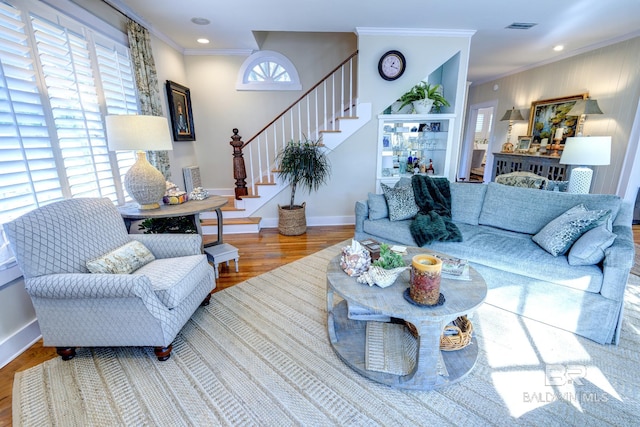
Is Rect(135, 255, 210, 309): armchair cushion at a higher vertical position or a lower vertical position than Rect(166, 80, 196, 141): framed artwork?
lower

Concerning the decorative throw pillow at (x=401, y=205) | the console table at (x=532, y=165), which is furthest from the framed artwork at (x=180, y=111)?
the console table at (x=532, y=165)

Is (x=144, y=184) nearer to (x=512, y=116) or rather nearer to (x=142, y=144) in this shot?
(x=142, y=144)

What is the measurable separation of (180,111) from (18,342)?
10.6 ft

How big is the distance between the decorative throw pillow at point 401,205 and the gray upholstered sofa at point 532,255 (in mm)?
90

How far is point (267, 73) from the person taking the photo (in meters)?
4.59

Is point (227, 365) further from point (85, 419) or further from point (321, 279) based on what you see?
point (321, 279)

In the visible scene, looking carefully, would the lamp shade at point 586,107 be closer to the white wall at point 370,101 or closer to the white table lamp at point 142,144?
the white wall at point 370,101

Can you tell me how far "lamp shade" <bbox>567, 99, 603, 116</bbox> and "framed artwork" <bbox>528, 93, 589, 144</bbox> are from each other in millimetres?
334

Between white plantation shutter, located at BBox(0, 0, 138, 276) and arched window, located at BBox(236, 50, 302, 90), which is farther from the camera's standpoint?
arched window, located at BBox(236, 50, 302, 90)

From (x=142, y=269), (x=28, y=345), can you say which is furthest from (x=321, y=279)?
(x=28, y=345)

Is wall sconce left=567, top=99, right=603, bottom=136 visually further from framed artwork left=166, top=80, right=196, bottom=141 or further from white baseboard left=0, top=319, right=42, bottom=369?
white baseboard left=0, top=319, right=42, bottom=369

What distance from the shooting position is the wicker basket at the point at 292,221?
386 cm

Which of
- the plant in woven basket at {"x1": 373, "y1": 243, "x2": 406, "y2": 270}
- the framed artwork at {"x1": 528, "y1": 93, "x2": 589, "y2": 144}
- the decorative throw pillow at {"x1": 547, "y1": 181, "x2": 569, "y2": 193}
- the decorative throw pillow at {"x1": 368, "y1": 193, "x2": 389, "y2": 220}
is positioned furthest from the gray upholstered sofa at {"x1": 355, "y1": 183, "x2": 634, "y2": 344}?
the framed artwork at {"x1": 528, "y1": 93, "x2": 589, "y2": 144}

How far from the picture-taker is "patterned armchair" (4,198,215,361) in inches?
59.4
